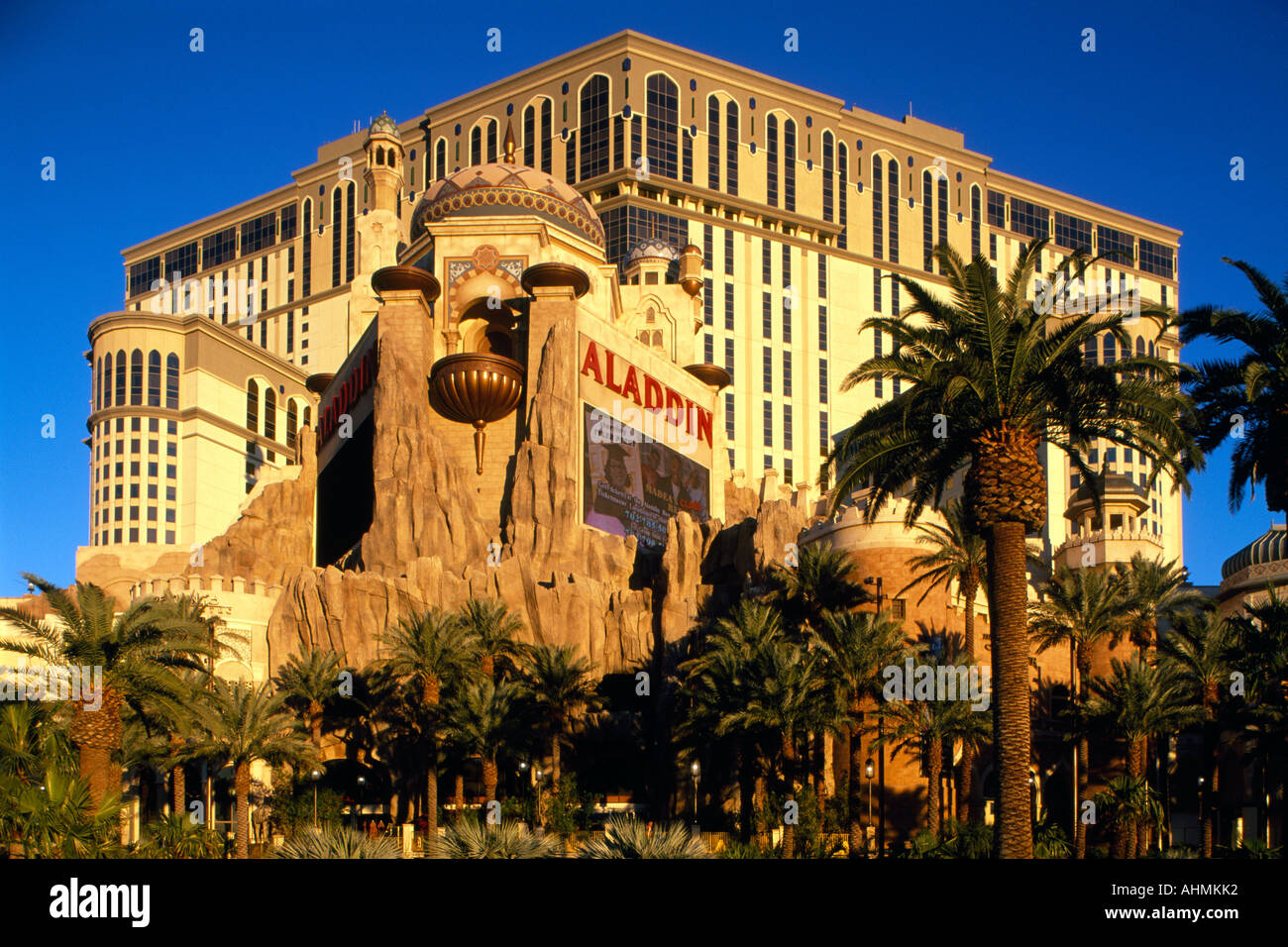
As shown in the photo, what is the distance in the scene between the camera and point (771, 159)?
397 ft

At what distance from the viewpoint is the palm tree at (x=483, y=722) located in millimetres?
45781

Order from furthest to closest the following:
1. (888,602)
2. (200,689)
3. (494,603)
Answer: (494,603)
(888,602)
(200,689)

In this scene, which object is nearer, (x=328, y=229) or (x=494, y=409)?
(x=494, y=409)

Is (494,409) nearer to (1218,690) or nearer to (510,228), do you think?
(510,228)

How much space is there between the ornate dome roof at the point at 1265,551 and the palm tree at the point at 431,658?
29004 millimetres

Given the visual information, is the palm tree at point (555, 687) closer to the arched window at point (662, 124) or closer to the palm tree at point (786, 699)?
the palm tree at point (786, 699)

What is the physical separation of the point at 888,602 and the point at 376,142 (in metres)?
52.2

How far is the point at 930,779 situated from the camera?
41.5m

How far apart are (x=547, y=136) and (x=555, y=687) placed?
81.4 m

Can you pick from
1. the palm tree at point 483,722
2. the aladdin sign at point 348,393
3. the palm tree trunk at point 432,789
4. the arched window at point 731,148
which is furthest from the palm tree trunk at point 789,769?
the arched window at point 731,148

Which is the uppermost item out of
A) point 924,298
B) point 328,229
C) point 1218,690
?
point 328,229

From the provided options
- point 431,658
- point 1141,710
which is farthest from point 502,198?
point 1141,710

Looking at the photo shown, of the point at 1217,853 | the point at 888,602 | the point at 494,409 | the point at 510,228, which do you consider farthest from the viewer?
the point at 510,228

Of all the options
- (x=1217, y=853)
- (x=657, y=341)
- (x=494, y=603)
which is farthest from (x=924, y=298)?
(x=657, y=341)
